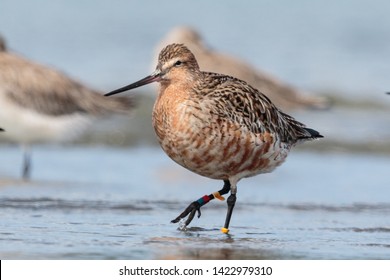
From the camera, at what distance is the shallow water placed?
774 centimetres

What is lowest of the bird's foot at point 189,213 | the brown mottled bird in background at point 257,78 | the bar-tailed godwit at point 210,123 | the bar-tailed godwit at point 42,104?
the bird's foot at point 189,213

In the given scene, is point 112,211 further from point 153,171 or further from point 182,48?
point 153,171

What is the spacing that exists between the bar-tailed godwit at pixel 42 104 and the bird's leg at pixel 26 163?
0.06 ft

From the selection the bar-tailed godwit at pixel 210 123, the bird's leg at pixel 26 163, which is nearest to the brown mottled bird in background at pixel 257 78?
the bird's leg at pixel 26 163

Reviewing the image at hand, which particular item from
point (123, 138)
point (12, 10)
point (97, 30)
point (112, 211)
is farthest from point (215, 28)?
point (112, 211)

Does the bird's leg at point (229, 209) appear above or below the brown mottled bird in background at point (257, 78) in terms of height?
below

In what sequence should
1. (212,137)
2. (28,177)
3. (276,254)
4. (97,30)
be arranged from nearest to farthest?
(276,254) < (212,137) < (28,177) < (97,30)

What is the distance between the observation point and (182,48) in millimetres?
8648

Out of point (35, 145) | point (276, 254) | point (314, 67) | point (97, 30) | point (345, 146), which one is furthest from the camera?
point (97, 30)

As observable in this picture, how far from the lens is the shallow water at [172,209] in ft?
25.4

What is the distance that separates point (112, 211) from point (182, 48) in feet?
5.82

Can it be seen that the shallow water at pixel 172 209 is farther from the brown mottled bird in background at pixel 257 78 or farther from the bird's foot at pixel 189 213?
the brown mottled bird in background at pixel 257 78

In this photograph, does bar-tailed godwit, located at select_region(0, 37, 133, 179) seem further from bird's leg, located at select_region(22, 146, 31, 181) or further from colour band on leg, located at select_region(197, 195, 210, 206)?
colour band on leg, located at select_region(197, 195, 210, 206)

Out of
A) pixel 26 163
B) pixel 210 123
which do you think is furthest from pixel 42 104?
pixel 210 123
